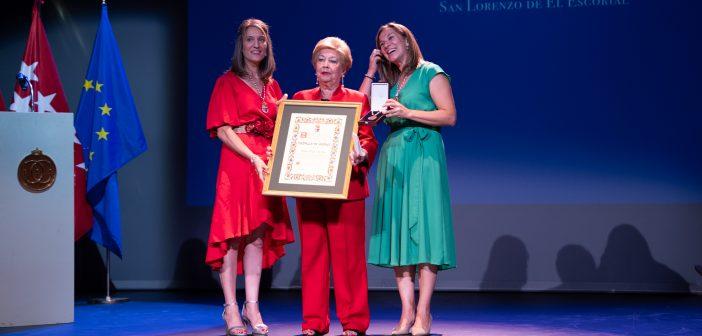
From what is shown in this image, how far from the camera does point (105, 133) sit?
6.07m

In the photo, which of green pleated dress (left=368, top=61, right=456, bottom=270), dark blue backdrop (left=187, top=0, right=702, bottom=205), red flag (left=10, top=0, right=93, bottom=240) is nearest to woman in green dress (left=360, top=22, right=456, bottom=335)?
green pleated dress (left=368, top=61, right=456, bottom=270)

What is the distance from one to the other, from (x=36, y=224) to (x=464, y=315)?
251 centimetres

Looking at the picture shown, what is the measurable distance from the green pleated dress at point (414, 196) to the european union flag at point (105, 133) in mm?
2502

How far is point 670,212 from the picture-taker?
6199 millimetres

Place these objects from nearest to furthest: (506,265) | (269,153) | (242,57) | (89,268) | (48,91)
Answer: (269,153)
(242,57)
(48,91)
(506,265)
(89,268)

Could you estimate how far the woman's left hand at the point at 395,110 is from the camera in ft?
13.3

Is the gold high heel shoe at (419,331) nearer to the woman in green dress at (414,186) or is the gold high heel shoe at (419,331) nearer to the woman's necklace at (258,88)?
the woman in green dress at (414,186)

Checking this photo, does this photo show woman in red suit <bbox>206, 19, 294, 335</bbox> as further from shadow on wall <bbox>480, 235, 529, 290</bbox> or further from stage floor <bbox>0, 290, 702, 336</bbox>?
shadow on wall <bbox>480, 235, 529, 290</bbox>

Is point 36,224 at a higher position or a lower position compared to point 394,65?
lower

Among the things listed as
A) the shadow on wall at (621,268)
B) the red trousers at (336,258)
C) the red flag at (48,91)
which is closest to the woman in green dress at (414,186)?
the red trousers at (336,258)

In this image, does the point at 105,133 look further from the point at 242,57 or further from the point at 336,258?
the point at 336,258

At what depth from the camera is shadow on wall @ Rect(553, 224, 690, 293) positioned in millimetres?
6227

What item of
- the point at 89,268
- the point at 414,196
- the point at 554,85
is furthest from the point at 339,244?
the point at 89,268

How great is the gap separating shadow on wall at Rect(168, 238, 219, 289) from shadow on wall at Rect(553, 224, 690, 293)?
2.70 metres
